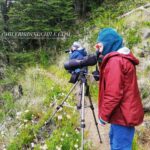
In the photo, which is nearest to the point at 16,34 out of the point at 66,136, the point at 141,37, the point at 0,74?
the point at 0,74

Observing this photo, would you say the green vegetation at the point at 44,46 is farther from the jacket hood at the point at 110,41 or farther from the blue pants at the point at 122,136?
the jacket hood at the point at 110,41

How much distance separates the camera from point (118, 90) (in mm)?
3234

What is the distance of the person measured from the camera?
128 inches

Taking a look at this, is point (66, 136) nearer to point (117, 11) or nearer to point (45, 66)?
point (45, 66)

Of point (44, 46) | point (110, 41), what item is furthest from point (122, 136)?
point (44, 46)

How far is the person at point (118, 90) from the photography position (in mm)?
3248

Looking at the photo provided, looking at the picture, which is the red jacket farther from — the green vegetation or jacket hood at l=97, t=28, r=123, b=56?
the green vegetation

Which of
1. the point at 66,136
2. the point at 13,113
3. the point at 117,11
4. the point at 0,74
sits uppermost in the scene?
the point at 117,11

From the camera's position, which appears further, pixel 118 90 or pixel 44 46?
pixel 44 46

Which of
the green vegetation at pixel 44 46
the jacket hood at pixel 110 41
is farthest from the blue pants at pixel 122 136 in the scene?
the green vegetation at pixel 44 46

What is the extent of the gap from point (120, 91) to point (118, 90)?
3 cm

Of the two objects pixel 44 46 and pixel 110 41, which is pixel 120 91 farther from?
pixel 44 46

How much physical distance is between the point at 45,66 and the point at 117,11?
4140mm

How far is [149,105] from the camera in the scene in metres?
6.20
